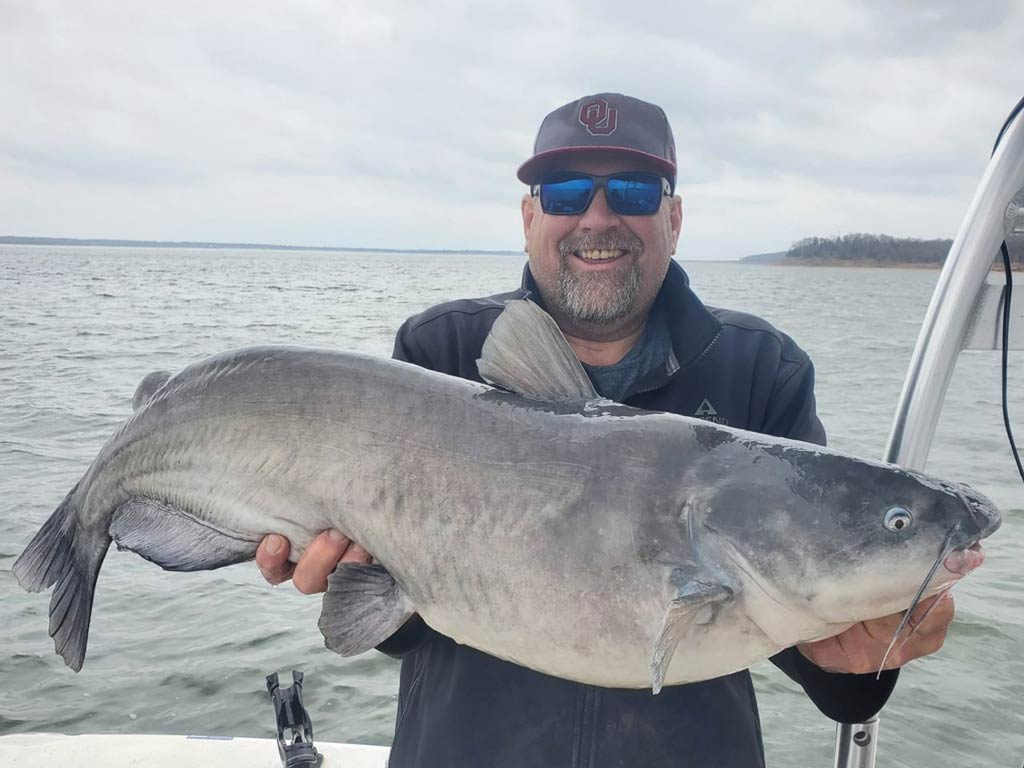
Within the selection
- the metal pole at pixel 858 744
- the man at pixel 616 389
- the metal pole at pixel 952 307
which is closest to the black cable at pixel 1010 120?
the metal pole at pixel 952 307

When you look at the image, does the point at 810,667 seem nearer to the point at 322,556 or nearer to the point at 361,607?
the point at 361,607

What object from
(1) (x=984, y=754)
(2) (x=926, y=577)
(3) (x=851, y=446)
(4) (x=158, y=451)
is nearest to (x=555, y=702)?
(2) (x=926, y=577)

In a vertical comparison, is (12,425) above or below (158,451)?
below

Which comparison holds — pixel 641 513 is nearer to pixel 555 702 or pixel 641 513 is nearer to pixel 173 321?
pixel 555 702

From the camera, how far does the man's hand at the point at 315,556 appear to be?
2354 millimetres

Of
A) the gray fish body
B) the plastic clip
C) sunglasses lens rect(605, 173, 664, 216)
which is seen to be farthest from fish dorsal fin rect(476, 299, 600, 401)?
the plastic clip

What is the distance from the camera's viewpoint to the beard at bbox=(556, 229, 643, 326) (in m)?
3.07

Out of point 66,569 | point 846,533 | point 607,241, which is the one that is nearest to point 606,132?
point 607,241

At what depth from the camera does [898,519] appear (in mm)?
1896

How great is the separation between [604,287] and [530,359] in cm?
85

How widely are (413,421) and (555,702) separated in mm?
975

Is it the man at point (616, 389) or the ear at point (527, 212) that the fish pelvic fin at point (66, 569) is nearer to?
the man at point (616, 389)

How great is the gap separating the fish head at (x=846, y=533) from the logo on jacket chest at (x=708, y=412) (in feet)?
2.51

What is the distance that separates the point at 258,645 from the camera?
665 cm
